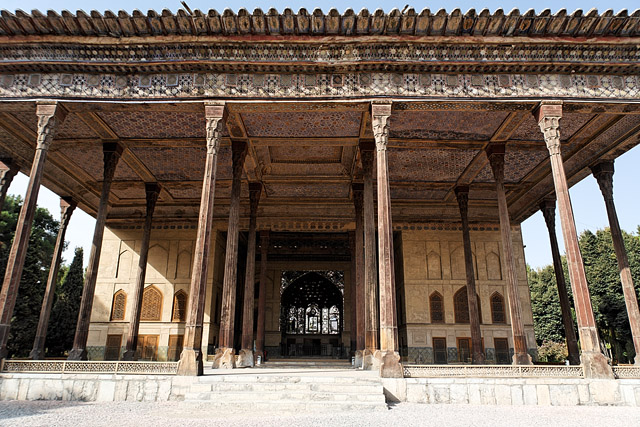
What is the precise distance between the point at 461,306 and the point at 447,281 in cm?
112

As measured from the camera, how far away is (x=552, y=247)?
1526cm

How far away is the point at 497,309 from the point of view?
1742 cm

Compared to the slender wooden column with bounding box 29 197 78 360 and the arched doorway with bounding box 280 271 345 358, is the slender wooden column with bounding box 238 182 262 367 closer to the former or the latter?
the slender wooden column with bounding box 29 197 78 360

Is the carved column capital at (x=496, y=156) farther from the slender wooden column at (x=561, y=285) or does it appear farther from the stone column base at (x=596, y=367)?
the stone column base at (x=596, y=367)

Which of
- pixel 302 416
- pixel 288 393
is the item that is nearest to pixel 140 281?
pixel 288 393

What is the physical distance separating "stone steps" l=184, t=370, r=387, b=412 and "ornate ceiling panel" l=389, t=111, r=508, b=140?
21.5ft

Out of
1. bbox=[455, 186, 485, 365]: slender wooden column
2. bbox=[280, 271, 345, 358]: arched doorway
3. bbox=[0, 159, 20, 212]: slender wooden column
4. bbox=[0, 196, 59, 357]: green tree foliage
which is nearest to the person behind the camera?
bbox=[0, 159, 20, 212]: slender wooden column

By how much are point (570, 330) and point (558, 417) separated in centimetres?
879

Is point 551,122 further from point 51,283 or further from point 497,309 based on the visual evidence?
point 51,283

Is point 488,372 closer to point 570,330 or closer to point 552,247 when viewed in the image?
point 570,330

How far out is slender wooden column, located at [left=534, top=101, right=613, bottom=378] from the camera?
790cm

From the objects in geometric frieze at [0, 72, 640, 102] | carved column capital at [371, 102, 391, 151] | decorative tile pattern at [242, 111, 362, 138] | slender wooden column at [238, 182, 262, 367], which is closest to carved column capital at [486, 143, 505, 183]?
geometric frieze at [0, 72, 640, 102]

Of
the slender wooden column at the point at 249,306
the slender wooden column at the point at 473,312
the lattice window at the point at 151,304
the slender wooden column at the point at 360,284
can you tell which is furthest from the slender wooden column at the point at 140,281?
the slender wooden column at the point at 473,312

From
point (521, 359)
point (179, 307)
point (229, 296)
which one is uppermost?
point (179, 307)
